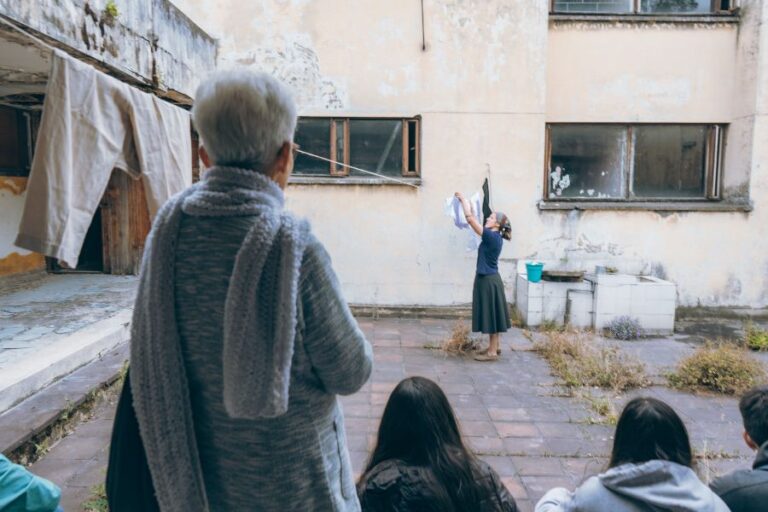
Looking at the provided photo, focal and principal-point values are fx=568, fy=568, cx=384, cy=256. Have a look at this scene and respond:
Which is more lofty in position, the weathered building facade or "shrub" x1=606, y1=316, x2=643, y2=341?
the weathered building facade

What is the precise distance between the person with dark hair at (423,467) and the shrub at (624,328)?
609 centimetres

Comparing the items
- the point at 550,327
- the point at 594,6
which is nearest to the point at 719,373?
the point at 550,327

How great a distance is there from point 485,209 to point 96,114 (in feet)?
18.6

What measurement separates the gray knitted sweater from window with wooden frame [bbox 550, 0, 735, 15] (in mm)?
8697

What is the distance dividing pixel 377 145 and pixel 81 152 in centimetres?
546

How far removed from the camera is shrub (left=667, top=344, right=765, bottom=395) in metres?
5.32

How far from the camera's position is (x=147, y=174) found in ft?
13.8

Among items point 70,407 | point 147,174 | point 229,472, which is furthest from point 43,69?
point 229,472

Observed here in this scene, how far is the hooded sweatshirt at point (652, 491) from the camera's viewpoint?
6.10 feet

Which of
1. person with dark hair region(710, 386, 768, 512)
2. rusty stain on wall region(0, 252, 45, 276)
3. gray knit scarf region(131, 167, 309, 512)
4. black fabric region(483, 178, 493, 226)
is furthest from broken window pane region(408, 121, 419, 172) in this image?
gray knit scarf region(131, 167, 309, 512)

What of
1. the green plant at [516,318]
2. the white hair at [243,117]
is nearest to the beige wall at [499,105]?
the green plant at [516,318]

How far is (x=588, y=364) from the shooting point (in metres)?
5.86

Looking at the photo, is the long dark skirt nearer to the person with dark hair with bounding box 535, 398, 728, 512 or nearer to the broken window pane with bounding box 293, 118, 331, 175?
the broken window pane with bounding box 293, 118, 331, 175

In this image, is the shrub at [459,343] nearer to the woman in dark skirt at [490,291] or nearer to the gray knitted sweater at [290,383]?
the woman in dark skirt at [490,291]
